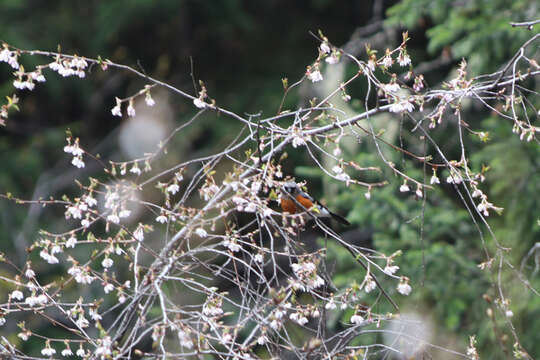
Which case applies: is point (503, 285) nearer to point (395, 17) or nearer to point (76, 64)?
point (395, 17)

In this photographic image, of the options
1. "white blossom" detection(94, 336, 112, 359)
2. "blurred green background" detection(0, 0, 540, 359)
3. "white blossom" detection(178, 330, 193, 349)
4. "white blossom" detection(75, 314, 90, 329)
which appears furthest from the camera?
"blurred green background" detection(0, 0, 540, 359)

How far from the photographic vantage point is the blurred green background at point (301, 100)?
15.5 feet

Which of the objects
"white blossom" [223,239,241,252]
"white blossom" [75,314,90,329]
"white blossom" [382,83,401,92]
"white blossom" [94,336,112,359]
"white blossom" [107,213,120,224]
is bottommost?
"white blossom" [94,336,112,359]

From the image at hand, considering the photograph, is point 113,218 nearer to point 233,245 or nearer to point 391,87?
point 233,245

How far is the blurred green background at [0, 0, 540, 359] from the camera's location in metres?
4.71

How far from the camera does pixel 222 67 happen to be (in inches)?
332

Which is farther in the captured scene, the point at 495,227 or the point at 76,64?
the point at 495,227

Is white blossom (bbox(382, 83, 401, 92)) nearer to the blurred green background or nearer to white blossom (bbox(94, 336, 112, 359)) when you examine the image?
white blossom (bbox(94, 336, 112, 359))

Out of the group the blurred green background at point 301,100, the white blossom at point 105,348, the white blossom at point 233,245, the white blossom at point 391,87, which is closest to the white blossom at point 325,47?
the white blossom at point 391,87

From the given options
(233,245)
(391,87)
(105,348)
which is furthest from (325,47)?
(105,348)

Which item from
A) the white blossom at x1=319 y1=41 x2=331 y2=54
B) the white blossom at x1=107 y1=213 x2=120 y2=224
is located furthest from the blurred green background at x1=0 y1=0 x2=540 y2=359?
the white blossom at x1=107 y1=213 x2=120 y2=224

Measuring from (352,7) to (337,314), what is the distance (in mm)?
4757

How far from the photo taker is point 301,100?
16.1ft

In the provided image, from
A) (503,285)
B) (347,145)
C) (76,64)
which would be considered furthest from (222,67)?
(76,64)
